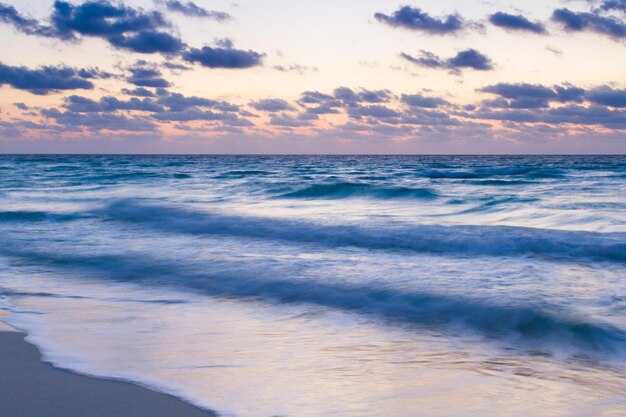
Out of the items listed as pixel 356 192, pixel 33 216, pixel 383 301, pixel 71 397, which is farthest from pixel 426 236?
pixel 356 192

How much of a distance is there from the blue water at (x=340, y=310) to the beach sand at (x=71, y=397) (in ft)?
0.48

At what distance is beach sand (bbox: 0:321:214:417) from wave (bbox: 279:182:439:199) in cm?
1656

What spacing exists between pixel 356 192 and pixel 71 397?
19160 mm

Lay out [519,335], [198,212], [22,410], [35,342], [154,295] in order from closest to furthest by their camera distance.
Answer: [22,410]
[35,342]
[519,335]
[154,295]
[198,212]

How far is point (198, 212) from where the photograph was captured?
15414mm

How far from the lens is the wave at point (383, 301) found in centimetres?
494

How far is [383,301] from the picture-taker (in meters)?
6.34

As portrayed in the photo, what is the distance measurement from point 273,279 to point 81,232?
641 cm

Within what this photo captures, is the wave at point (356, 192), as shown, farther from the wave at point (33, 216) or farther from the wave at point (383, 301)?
the wave at point (383, 301)

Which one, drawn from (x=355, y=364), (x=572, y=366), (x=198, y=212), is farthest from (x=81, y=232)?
(x=572, y=366)

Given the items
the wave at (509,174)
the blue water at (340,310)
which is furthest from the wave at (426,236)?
the wave at (509,174)

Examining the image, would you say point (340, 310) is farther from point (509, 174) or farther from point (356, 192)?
point (509, 174)

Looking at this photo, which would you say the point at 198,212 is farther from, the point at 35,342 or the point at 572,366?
the point at 572,366

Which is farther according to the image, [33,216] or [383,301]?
Result: [33,216]
